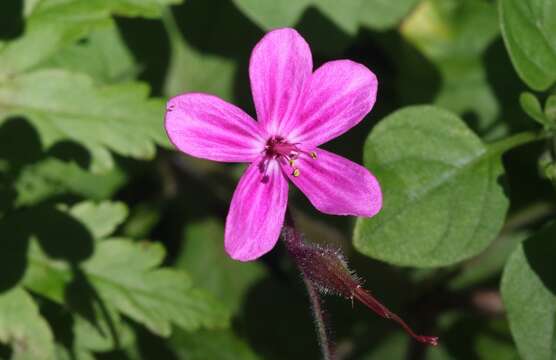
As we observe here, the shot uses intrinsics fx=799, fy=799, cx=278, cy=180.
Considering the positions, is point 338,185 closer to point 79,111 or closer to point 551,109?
point 551,109

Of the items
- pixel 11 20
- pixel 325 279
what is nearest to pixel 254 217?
pixel 325 279

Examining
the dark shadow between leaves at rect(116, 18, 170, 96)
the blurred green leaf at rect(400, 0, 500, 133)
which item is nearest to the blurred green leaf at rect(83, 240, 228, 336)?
the dark shadow between leaves at rect(116, 18, 170, 96)

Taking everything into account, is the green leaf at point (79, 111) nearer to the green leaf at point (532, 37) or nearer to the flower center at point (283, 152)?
the flower center at point (283, 152)

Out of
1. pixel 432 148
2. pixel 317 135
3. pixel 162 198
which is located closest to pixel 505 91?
pixel 432 148

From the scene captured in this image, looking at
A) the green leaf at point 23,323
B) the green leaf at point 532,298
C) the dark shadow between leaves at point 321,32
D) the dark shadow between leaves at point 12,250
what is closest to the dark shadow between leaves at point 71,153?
the dark shadow between leaves at point 12,250

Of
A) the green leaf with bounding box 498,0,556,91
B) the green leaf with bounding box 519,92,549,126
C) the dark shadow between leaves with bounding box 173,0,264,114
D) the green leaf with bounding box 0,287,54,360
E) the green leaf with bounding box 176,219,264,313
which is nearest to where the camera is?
the green leaf with bounding box 519,92,549,126

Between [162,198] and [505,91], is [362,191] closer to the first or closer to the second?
[505,91]

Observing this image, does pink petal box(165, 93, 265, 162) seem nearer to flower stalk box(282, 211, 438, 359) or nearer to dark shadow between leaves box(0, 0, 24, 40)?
flower stalk box(282, 211, 438, 359)
